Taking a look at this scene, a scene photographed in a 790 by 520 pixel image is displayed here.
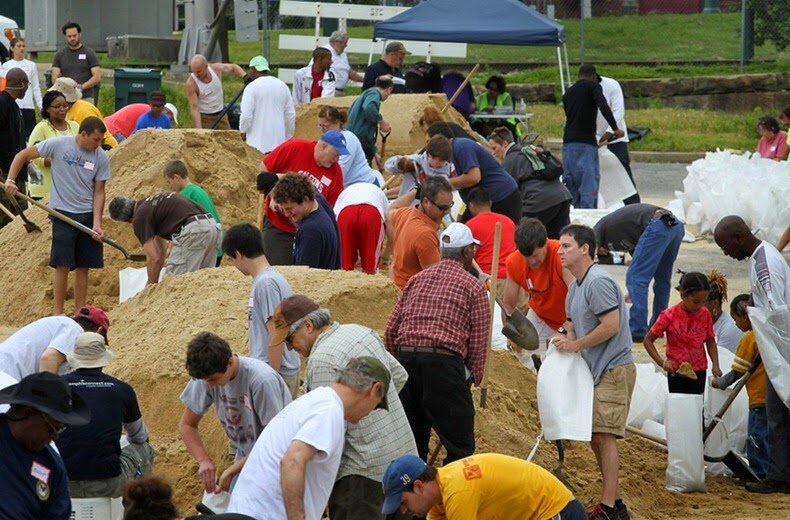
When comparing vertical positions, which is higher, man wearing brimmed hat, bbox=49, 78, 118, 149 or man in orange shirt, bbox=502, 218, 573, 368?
man wearing brimmed hat, bbox=49, 78, 118, 149

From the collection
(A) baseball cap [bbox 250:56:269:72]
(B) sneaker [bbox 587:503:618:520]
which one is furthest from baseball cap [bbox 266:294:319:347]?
(A) baseball cap [bbox 250:56:269:72]

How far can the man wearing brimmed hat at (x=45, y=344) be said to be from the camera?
7508mm

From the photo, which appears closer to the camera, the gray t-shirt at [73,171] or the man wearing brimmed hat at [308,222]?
the man wearing brimmed hat at [308,222]

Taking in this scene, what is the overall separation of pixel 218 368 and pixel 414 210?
317 centimetres

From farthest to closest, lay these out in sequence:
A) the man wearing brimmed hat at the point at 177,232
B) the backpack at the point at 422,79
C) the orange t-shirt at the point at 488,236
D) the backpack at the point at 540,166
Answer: the backpack at the point at 422,79 < the backpack at the point at 540,166 < the man wearing brimmed hat at the point at 177,232 < the orange t-shirt at the point at 488,236

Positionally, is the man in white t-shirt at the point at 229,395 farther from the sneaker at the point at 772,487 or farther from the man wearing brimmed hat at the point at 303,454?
the sneaker at the point at 772,487

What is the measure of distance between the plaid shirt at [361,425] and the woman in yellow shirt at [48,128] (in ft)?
23.0

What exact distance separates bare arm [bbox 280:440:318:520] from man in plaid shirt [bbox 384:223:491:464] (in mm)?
1926

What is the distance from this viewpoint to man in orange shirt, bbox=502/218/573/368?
9094 mm

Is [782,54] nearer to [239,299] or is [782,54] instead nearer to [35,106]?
[35,106]

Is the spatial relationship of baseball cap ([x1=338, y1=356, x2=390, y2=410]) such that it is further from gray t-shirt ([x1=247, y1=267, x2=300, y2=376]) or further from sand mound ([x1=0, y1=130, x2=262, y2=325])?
sand mound ([x1=0, y1=130, x2=262, y2=325])

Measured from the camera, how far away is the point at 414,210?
31.2 ft

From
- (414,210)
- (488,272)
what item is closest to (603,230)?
(488,272)

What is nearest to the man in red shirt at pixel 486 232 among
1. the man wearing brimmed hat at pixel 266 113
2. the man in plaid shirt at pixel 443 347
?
the man in plaid shirt at pixel 443 347
